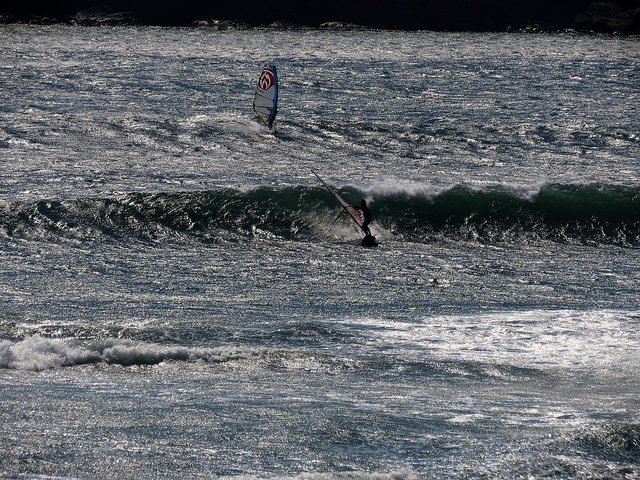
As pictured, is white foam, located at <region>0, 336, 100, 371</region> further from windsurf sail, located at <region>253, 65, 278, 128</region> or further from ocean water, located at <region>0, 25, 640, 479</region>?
windsurf sail, located at <region>253, 65, 278, 128</region>

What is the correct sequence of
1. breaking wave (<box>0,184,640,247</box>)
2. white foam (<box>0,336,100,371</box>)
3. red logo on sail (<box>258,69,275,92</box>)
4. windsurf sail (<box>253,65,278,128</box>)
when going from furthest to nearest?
1. red logo on sail (<box>258,69,275,92</box>)
2. windsurf sail (<box>253,65,278,128</box>)
3. breaking wave (<box>0,184,640,247</box>)
4. white foam (<box>0,336,100,371</box>)

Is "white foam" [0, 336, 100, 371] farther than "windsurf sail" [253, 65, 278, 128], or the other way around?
"windsurf sail" [253, 65, 278, 128]

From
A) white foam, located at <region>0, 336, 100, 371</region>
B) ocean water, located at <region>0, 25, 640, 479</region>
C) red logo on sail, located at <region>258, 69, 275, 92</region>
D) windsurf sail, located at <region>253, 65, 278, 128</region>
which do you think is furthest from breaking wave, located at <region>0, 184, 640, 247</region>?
red logo on sail, located at <region>258, 69, 275, 92</region>

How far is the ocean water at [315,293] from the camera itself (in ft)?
24.7

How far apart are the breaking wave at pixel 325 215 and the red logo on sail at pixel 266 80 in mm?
12214

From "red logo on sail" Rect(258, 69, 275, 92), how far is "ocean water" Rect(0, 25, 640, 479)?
1651 millimetres

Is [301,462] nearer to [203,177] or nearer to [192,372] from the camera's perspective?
[192,372]

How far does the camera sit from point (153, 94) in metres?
39.3

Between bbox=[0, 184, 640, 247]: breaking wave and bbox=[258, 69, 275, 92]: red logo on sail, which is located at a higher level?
bbox=[258, 69, 275, 92]: red logo on sail

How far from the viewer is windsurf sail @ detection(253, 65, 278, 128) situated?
31359 mm

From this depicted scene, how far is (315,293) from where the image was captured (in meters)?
13.1

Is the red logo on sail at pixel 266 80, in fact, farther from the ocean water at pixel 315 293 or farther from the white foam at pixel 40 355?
the white foam at pixel 40 355

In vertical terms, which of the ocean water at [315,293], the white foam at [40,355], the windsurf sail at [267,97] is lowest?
the white foam at [40,355]

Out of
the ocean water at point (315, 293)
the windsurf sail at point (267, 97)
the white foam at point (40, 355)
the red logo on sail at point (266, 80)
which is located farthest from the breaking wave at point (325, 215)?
the red logo on sail at point (266, 80)
